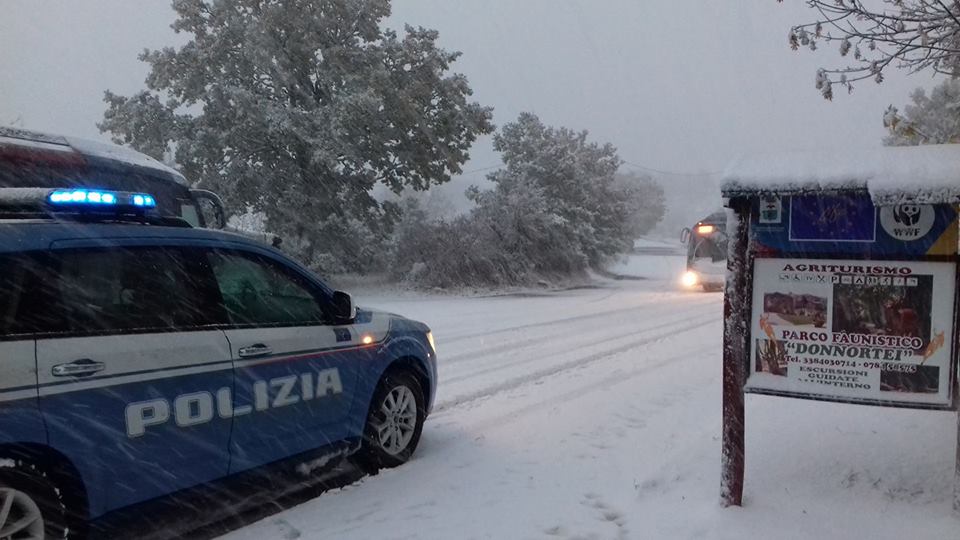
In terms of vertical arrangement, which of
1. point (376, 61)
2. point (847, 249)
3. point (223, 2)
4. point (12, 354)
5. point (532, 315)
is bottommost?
point (532, 315)

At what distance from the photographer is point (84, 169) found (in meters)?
6.48

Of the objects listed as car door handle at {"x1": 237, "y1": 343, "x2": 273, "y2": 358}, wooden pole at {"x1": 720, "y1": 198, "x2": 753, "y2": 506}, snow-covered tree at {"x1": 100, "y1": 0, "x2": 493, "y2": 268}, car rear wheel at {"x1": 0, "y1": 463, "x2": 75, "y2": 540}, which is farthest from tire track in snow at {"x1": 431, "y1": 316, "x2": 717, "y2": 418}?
snow-covered tree at {"x1": 100, "y1": 0, "x2": 493, "y2": 268}

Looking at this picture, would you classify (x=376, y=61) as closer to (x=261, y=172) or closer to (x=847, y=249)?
(x=261, y=172)

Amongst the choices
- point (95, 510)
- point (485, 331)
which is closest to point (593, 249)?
point (485, 331)

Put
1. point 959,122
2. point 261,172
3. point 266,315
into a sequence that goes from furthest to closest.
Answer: point 261,172 → point 959,122 → point 266,315

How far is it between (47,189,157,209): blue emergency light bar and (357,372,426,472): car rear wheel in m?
2.11

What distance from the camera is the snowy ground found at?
4090mm

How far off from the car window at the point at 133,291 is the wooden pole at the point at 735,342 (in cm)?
291

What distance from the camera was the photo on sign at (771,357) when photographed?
410 centimetres

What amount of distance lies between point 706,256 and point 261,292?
23.2 metres

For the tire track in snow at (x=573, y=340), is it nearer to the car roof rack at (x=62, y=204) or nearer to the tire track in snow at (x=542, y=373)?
the tire track in snow at (x=542, y=373)

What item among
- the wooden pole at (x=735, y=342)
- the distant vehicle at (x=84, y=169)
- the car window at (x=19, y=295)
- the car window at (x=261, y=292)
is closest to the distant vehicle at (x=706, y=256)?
the distant vehicle at (x=84, y=169)

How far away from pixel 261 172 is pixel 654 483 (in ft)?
65.0

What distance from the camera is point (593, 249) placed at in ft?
117
